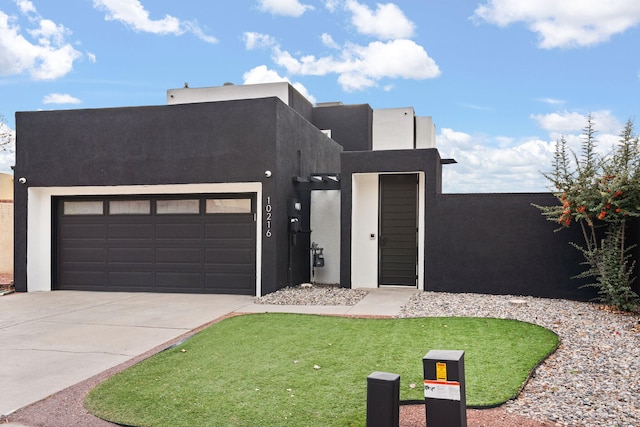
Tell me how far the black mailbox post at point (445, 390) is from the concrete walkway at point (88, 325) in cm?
382

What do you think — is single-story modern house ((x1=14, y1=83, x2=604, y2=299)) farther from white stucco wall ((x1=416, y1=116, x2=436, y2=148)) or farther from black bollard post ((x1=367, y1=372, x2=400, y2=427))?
white stucco wall ((x1=416, y1=116, x2=436, y2=148))

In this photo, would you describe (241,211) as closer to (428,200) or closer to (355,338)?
(428,200)

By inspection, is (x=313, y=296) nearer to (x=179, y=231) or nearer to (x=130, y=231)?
(x=179, y=231)

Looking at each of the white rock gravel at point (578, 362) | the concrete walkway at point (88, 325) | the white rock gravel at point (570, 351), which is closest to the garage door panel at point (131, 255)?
the concrete walkway at point (88, 325)

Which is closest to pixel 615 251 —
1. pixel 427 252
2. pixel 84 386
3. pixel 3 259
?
pixel 427 252

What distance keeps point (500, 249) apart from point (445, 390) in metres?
7.83

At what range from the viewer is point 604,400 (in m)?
4.91

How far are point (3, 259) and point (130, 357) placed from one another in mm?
12165

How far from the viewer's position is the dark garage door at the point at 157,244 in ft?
39.7

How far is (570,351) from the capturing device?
256 inches

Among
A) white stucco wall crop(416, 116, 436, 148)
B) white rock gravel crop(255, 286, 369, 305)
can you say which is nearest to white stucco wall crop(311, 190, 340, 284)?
white rock gravel crop(255, 286, 369, 305)

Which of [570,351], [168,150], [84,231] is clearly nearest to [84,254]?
[84,231]

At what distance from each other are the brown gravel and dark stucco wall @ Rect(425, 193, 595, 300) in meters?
6.93

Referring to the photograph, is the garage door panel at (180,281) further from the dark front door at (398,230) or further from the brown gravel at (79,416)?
the brown gravel at (79,416)
